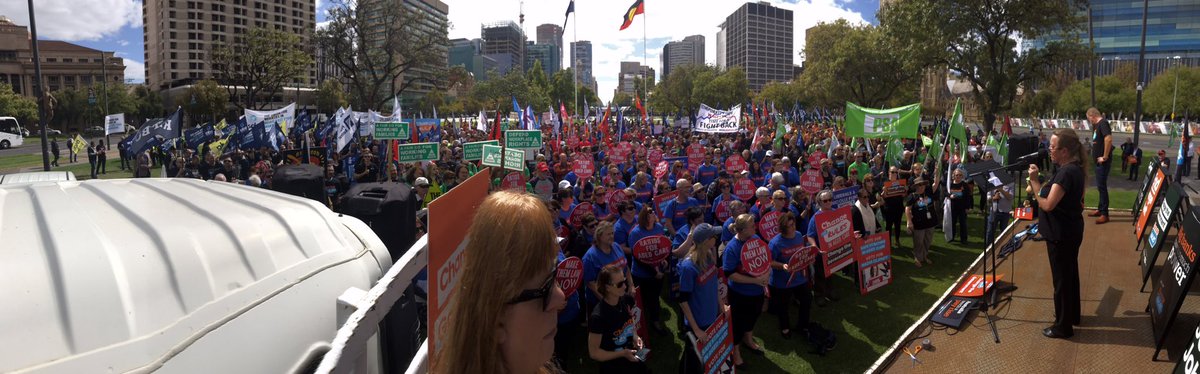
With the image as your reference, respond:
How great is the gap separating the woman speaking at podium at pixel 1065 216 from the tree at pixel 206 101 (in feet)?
222

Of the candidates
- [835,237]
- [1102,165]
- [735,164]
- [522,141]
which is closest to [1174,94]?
[1102,165]

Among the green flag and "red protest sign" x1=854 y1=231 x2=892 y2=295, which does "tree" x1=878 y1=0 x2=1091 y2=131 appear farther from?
"red protest sign" x1=854 y1=231 x2=892 y2=295

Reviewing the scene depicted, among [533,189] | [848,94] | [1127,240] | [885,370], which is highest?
[848,94]

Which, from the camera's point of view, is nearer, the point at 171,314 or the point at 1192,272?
the point at 171,314

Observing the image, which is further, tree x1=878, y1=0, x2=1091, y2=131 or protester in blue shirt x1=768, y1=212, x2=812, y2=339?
tree x1=878, y1=0, x2=1091, y2=131

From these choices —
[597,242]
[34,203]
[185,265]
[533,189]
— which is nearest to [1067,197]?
[597,242]

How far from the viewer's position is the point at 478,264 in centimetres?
158

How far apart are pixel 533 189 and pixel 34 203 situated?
9611mm

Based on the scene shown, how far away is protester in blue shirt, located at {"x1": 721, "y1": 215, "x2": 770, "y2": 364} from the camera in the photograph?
6371 millimetres

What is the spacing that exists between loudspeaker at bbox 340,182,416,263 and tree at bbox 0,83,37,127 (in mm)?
82014

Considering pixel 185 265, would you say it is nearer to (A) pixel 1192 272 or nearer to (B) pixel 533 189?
(A) pixel 1192 272

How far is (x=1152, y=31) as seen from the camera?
113250mm

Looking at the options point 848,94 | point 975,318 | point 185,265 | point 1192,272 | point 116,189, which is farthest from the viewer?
point 848,94

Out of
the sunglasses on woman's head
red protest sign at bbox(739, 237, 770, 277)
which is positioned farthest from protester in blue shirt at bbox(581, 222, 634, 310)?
the sunglasses on woman's head
